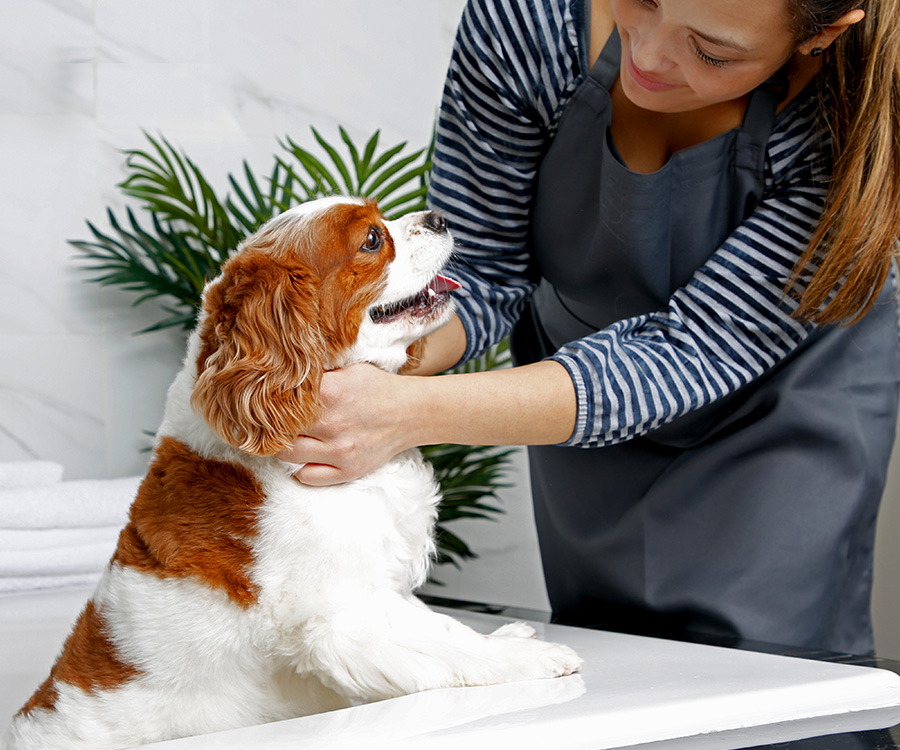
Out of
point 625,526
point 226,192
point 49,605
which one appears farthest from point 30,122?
point 625,526

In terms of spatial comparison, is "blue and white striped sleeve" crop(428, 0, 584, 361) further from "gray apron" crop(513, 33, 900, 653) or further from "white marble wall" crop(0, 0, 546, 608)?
"white marble wall" crop(0, 0, 546, 608)

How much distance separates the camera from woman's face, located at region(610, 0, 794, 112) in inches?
39.1

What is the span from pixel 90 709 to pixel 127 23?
208 centimetres

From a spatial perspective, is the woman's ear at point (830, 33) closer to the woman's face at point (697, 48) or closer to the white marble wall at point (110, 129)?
the woman's face at point (697, 48)

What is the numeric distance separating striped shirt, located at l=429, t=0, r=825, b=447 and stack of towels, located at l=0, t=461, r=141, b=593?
105cm

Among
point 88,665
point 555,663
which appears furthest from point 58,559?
point 555,663

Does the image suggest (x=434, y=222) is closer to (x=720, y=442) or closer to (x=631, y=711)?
(x=720, y=442)

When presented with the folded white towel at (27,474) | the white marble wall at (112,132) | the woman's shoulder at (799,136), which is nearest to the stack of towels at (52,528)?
the folded white towel at (27,474)

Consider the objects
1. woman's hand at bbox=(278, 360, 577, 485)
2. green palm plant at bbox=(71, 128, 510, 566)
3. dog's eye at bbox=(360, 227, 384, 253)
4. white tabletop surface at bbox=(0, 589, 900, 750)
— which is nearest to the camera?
A: white tabletop surface at bbox=(0, 589, 900, 750)

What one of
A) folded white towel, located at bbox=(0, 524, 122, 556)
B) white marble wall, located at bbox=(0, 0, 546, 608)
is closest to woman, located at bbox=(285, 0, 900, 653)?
folded white towel, located at bbox=(0, 524, 122, 556)

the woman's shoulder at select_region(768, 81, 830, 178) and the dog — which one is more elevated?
the woman's shoulder at select_region(768, 81, 830, 178)

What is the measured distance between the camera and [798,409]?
1301 mm

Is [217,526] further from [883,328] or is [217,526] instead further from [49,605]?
[883,328]

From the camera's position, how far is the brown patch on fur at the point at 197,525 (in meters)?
0.97
